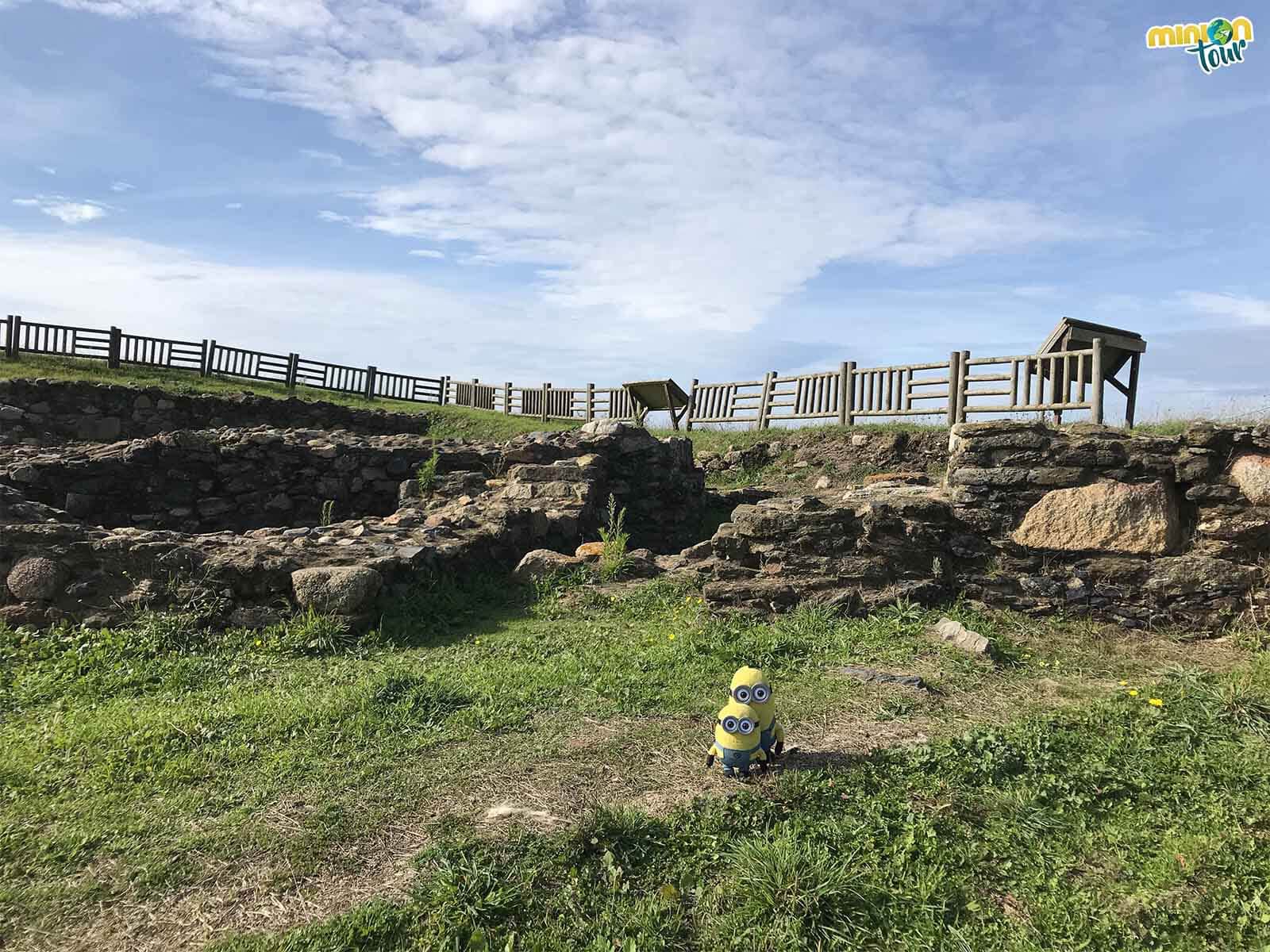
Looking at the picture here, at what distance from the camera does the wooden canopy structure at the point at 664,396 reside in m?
21.3

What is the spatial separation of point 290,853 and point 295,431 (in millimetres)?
9942

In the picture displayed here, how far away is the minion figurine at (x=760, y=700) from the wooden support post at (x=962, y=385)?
13.0 m

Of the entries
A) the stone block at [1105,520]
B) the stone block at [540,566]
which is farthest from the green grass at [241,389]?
the stone block at [1105,520]

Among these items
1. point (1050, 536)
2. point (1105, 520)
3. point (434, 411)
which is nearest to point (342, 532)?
point (1050, 536)

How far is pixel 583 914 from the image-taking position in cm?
310

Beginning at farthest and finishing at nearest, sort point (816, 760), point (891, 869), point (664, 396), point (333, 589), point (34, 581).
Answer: point (664, 396) → point (333, 589) → point (34, 581) → point (816, 760) → point (891, 869)

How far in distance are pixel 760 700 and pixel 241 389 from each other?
23.8m

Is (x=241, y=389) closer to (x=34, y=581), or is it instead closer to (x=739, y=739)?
(x=34, y=581)

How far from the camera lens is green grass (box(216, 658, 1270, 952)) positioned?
9.91 ft

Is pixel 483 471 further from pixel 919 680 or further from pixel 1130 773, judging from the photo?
pixel 1130 773

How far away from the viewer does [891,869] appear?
11.0 feet

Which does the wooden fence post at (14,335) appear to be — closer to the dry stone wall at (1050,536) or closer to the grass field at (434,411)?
the grass field at (434,411)

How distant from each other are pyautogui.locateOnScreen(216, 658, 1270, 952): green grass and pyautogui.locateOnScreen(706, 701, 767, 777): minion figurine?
0.56 ft

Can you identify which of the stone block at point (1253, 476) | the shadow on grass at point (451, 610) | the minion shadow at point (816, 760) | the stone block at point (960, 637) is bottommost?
the minion shadow at point (816, 760)
